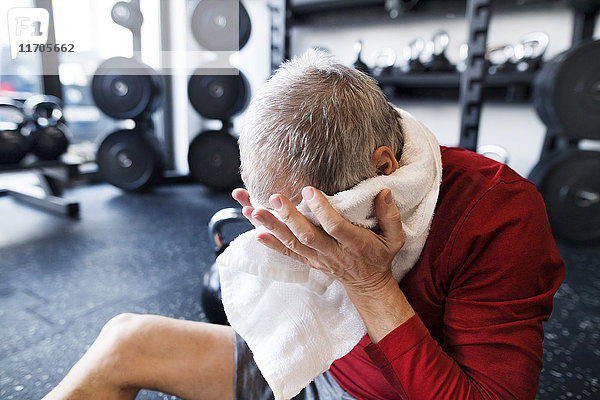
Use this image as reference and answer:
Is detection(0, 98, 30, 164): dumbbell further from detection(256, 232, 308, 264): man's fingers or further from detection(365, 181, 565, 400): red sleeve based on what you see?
detection(365, 181, 565, 400): red sleeve

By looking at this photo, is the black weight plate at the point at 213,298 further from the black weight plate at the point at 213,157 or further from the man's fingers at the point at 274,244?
the black weight plate at the point at 213,157

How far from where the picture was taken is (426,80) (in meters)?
2.71

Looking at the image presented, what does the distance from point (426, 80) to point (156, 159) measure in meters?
2.04

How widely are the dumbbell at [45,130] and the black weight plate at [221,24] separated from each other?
111 cm

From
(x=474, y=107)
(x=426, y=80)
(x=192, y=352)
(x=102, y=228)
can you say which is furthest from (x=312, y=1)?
(x=192, y=352)

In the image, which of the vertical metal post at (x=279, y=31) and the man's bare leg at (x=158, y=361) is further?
the vertical metal post at (x=279, y=31)

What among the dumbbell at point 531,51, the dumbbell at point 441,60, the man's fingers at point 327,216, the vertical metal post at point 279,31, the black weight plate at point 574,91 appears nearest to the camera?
the man's fingers at point 327,216

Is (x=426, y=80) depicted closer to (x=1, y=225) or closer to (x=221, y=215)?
(x=221, y=215)

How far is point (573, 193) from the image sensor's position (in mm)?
2143

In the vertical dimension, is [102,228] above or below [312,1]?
below

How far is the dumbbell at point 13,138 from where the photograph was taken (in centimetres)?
240

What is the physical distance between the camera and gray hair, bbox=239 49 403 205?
0.52 metres

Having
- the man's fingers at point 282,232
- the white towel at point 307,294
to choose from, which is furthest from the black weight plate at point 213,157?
the man's fingers at point 282,232

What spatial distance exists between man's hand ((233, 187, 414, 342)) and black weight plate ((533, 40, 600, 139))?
6.58ft
